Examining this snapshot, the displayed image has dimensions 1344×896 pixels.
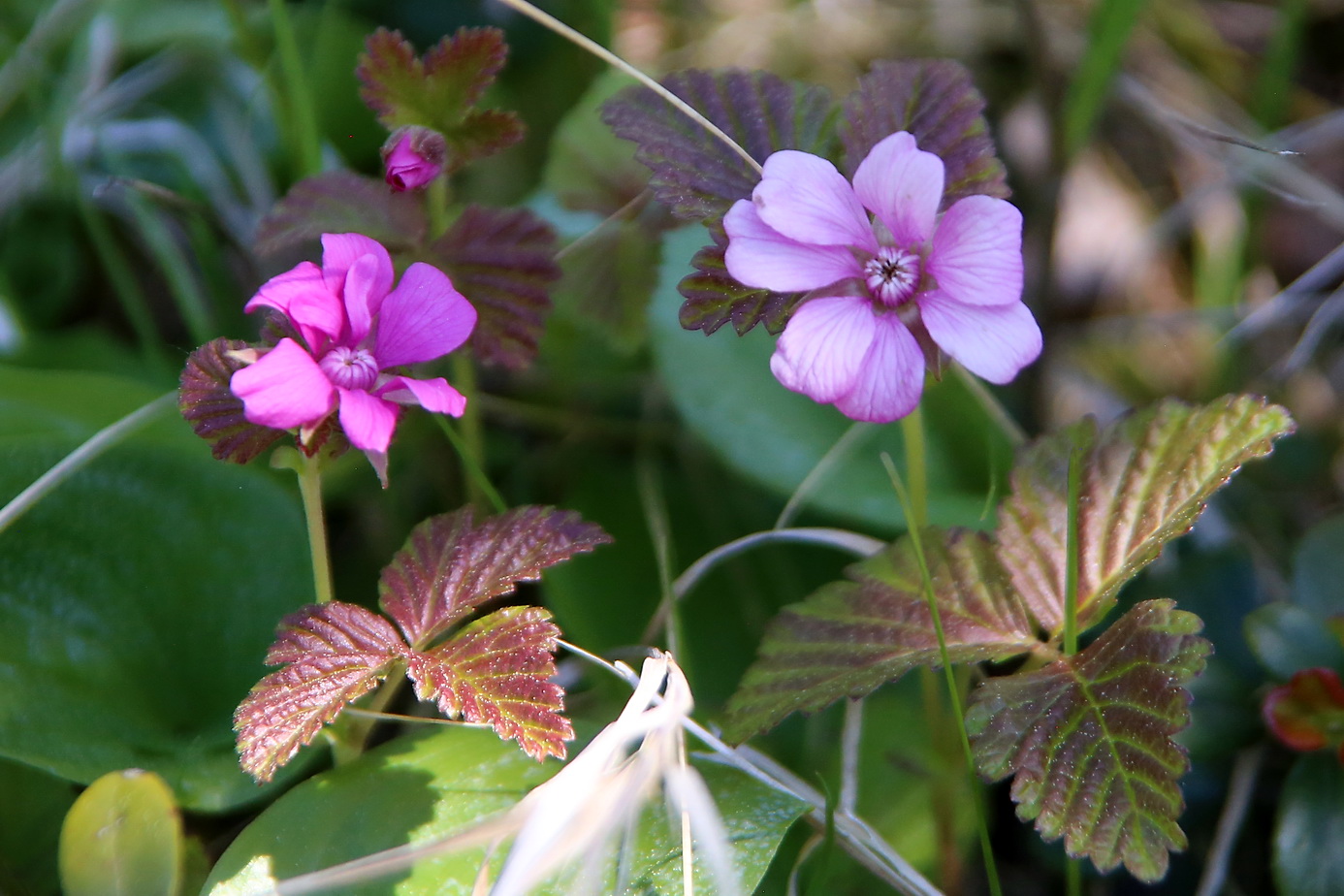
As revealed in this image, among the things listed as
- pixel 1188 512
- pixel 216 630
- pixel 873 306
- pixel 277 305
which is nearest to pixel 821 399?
pixel 873 306

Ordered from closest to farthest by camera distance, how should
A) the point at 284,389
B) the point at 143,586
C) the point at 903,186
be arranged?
the point at 284,389, the point at 903,186, the point at 143,586

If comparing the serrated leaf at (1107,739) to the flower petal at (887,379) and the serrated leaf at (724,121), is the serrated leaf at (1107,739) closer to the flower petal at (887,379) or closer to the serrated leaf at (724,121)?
the flower petal at (887,379)

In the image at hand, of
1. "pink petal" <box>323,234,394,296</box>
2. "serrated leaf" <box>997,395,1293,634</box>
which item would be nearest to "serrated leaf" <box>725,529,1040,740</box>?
"serrated leaf" <box>997,395,1293,634</box>

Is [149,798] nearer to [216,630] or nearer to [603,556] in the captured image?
[216,630]

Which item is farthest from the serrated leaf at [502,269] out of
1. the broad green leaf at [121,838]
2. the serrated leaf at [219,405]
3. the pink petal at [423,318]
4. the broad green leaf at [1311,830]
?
the broad green leaf at [1311,830]

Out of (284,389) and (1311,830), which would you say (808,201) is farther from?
(1311,830)

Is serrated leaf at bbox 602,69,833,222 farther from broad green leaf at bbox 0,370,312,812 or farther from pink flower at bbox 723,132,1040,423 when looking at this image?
broad green leaf at bbox 0,370,312,812

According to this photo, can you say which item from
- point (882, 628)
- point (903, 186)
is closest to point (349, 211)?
point (903, 186)
